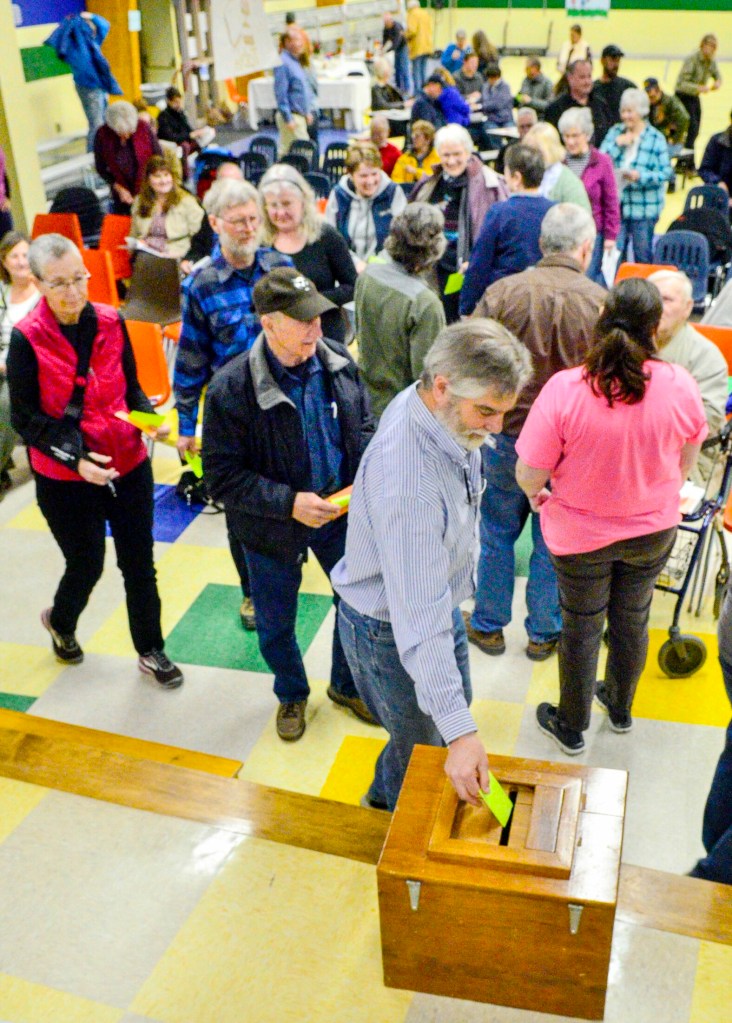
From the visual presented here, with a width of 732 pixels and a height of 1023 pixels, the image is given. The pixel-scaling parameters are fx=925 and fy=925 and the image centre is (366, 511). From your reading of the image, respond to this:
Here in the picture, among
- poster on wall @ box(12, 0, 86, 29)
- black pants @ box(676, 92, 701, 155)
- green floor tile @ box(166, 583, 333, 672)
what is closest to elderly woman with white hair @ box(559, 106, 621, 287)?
green floor tile @ box(166, 583, 333, 672)

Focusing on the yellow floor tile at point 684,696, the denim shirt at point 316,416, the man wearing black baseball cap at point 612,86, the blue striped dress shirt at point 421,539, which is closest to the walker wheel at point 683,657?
the yellow floor tile at point 684,696

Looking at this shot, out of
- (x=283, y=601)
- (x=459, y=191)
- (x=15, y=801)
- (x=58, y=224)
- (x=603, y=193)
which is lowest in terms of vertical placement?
(x=15, y=801)

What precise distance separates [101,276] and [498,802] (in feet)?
17.6

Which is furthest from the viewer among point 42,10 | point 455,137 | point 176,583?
point 42,10

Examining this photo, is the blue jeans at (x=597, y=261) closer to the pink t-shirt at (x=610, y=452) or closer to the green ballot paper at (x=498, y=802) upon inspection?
the pink t-shirt at (x=610, y=452)

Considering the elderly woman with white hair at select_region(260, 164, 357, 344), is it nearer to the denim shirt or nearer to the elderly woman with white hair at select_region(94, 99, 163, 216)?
the denim shirt

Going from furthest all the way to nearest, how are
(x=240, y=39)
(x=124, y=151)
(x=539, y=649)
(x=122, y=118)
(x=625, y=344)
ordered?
1. (x=240, y=39)
2. (x=124, y=151)
3. (x=122, y=118)
4. (x=539, y=649)
5. (x=625, y=344)

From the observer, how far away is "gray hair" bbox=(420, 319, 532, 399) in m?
1.86

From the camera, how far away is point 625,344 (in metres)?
2.49

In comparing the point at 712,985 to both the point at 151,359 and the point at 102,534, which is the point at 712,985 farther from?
the point at 151,359

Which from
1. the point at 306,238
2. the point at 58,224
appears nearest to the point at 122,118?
the point at 58,224

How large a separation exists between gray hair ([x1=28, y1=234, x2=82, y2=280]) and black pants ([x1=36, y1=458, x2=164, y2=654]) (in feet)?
2.40

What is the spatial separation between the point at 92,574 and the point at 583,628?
183 cm

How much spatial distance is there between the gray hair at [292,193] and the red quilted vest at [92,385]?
41.8 inches
